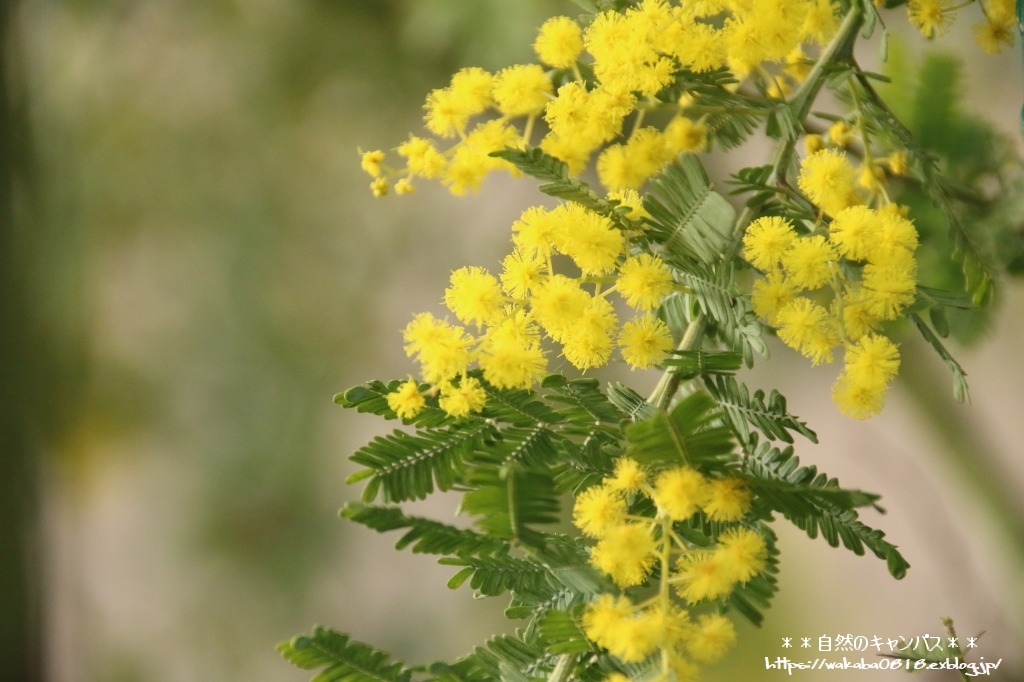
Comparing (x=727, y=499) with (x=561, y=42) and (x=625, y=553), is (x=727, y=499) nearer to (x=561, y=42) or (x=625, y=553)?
(x=625, y=553)

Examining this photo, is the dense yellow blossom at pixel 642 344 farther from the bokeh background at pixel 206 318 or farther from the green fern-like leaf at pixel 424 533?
the bokeh background at pixel 206 318

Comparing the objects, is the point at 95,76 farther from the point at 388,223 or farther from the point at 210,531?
the point at 210,531

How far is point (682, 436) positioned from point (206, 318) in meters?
0.80

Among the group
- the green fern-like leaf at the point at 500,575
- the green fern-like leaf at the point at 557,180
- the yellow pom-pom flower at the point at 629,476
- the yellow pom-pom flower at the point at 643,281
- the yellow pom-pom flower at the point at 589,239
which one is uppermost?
the green fern-like leaf at the point at 557,180

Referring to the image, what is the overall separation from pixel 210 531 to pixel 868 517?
0.68 metres

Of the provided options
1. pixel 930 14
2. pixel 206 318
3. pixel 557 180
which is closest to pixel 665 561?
pixel 557 180

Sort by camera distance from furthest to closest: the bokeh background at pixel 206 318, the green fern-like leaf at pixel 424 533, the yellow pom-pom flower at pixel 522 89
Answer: the bokeh background at pixel 206 318 < the yellow pom-pom flower at pixel 522 89 < the green fern-like leaf at pixel 424 533

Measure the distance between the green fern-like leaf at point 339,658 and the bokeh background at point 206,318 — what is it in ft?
2.06

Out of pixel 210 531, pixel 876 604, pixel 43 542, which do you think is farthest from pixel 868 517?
pixel 43 542

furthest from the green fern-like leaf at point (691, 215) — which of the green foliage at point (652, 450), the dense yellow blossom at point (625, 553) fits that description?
the dense yellow blossom at point (625, 553)

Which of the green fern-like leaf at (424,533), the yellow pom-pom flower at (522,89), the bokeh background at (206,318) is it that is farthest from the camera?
the bokeh background at (206,318)

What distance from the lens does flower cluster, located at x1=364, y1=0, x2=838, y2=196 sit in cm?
29

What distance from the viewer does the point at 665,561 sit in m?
0.23

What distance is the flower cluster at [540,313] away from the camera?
0.25 metres
